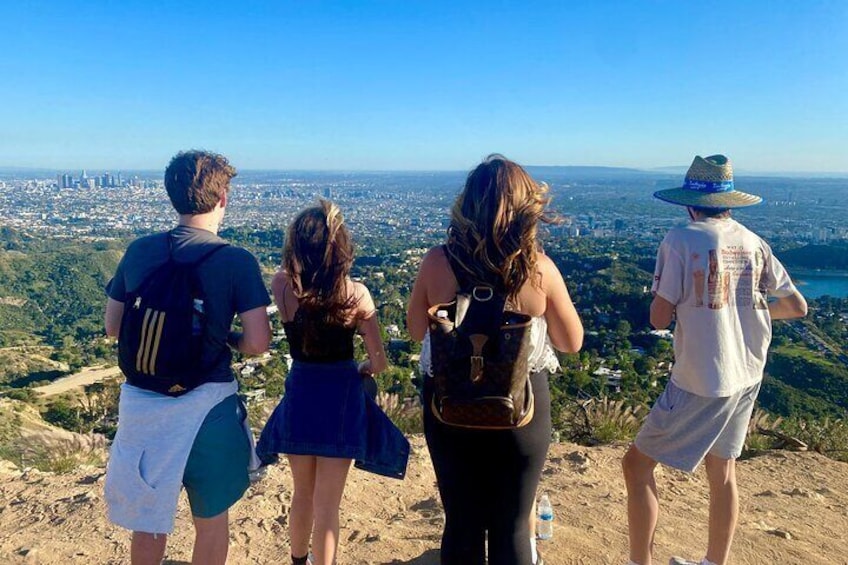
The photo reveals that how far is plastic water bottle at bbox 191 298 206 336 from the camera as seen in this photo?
6.07 ft

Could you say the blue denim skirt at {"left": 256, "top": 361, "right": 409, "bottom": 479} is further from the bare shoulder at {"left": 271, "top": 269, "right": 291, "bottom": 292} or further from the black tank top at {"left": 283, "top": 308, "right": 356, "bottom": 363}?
the bare shoulder at {"left": 271, "top": 269, "right": 291, "bottom": 292}

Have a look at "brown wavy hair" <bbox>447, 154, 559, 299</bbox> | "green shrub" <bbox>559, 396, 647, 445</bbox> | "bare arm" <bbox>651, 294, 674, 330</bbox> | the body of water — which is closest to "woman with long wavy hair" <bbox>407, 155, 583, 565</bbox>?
"brown wavy hair" <bbox>447, 154, 559, 299</bbox>

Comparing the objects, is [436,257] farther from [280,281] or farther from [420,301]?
[280,281]

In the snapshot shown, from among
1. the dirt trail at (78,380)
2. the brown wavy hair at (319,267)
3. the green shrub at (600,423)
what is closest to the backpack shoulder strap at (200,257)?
the brown wavy hair at (319,267)

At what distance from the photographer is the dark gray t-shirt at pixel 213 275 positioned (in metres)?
1.88

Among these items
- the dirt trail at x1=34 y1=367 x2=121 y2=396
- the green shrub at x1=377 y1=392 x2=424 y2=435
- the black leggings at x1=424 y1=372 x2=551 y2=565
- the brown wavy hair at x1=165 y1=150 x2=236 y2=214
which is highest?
the brown wavy hair at x1=165 y1=150 x2=236 y2=214

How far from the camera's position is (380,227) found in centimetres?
5491

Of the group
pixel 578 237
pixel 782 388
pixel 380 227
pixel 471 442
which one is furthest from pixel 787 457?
pixel 380 227

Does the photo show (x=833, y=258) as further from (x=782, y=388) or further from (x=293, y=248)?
(x=293, y=248)

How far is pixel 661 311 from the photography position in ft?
7.25

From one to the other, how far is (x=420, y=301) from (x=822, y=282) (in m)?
28.1

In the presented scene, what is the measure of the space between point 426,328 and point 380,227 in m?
53.4

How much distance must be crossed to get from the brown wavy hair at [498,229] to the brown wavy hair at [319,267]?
49cm

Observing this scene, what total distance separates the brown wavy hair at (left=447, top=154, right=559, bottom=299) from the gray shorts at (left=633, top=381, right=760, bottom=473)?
897 mm
